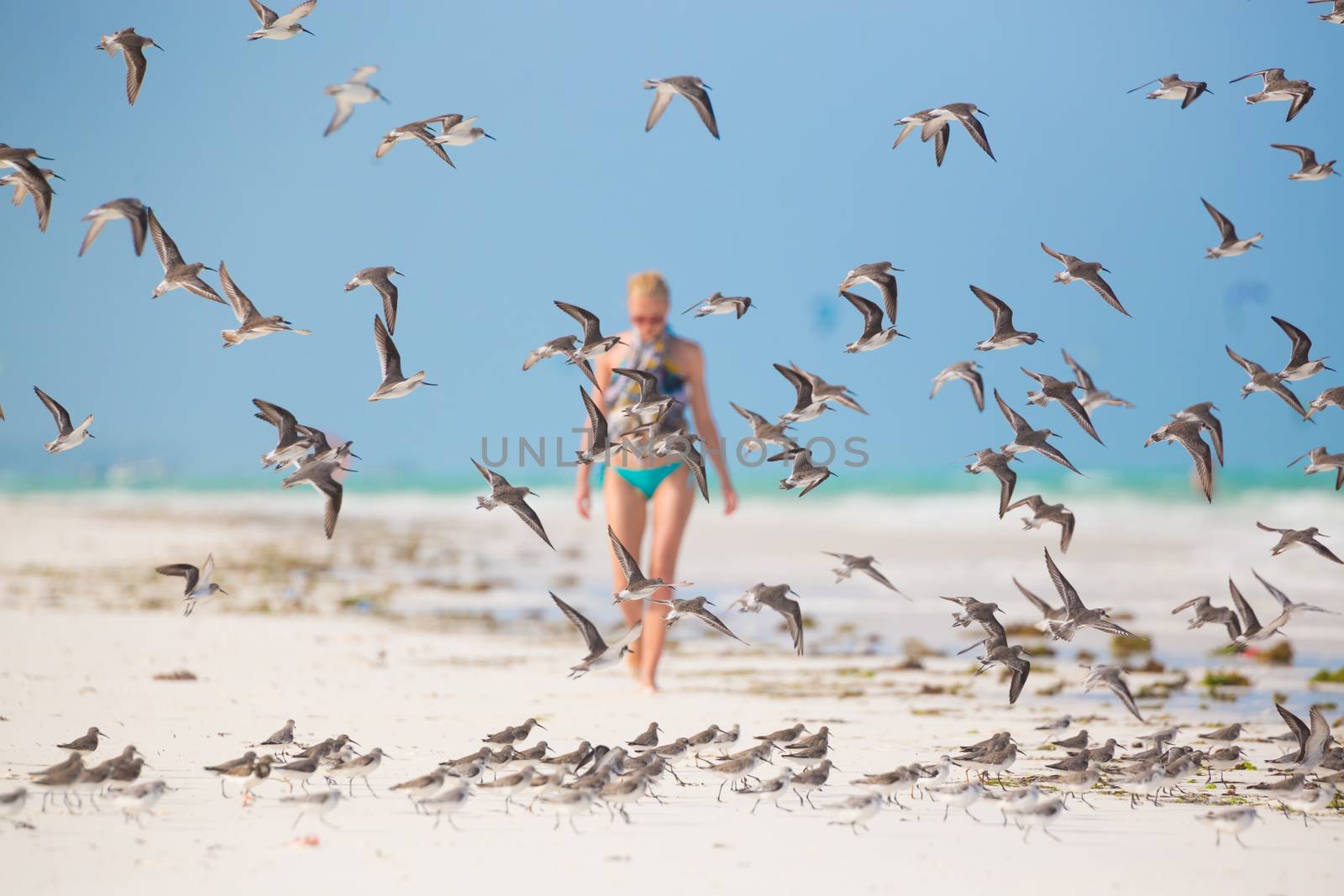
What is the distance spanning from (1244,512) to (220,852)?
34496 mm

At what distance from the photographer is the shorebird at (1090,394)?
7.73 meters

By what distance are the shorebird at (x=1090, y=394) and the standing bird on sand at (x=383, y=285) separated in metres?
4.12

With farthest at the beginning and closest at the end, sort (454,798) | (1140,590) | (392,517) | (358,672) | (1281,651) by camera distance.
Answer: (392,517) < (1140,590) < (1281,651) < (358,672) < (454,798)

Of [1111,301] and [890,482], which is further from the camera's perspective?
[890,482]

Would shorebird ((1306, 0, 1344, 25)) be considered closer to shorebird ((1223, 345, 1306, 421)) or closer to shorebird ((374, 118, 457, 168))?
shorebird ((1223, 345, 1306, 421))

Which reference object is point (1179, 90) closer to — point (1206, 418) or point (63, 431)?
point (1206, 418)

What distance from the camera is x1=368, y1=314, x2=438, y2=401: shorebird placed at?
771 centimetres

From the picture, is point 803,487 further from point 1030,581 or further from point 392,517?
point 392,517

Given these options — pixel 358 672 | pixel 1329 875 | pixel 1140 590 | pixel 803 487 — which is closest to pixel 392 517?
pixel 1140 590

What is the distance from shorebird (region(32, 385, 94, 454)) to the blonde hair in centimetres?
426

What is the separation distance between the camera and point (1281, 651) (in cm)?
1229

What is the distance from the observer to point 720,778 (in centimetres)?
707

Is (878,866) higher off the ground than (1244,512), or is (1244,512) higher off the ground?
(1244,512)

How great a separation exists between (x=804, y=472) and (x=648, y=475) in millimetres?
2624
